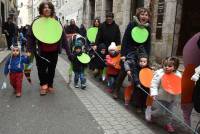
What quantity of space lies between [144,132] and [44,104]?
205 cm

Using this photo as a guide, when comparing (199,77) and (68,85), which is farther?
(68,85)

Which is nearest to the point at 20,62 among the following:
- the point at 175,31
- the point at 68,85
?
the point at 68,85

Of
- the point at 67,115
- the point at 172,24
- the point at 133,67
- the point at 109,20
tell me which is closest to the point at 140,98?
the point at 133,67

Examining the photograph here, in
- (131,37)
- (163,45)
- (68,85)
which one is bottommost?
(68,85)

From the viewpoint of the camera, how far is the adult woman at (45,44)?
653 cm

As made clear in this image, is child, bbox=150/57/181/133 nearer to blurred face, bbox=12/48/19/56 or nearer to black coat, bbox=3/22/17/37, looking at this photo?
blurred face, bbox=12/48/19/56

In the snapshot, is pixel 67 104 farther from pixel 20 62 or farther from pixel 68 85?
pixel 68 85

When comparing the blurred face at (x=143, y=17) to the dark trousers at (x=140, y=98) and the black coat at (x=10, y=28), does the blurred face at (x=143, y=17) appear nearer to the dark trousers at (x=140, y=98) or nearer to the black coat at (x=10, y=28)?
the dark trousers at (x=140, y=98)

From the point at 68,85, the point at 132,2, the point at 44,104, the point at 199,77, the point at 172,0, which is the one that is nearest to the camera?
the point at 199,77

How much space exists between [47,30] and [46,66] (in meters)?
0.74

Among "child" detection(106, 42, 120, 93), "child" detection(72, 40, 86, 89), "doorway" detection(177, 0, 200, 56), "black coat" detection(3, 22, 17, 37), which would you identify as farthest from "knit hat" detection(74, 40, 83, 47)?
"black coat" detection(3, 22, 17, 37)

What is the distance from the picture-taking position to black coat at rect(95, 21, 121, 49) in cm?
802

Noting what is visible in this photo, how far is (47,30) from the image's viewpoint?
261 inches

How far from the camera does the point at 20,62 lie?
6574 millimetres
